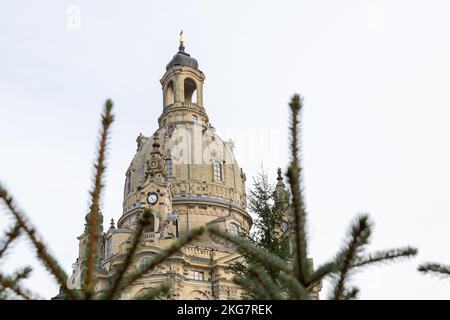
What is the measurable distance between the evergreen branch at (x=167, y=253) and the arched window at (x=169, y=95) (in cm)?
5899

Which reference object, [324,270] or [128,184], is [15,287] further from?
[128,184]

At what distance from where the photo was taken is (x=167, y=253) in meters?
4.08

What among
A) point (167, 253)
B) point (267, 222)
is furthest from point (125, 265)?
point (267, 222)

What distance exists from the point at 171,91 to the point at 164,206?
782 inches

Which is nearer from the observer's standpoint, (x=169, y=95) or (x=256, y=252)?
(x=256, y=252)

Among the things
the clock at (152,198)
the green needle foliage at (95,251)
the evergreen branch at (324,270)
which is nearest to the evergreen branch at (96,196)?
the green needle foliage at (95,251)

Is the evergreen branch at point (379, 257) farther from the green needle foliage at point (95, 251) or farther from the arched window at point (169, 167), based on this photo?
the arched window at point (169, 167)

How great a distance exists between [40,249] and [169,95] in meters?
60.3

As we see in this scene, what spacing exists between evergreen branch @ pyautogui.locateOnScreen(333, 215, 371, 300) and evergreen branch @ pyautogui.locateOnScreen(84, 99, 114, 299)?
168 centimetres

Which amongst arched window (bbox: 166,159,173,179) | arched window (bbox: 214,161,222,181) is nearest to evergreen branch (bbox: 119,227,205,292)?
arched window (bbox: 166,159,173,179)

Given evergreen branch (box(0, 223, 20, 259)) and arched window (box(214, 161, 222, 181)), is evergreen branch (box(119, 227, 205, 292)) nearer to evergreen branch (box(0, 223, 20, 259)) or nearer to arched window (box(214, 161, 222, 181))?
evergreen branch (box(0, 223, 20, 259))

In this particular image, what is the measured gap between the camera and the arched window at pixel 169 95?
63.0 metres
